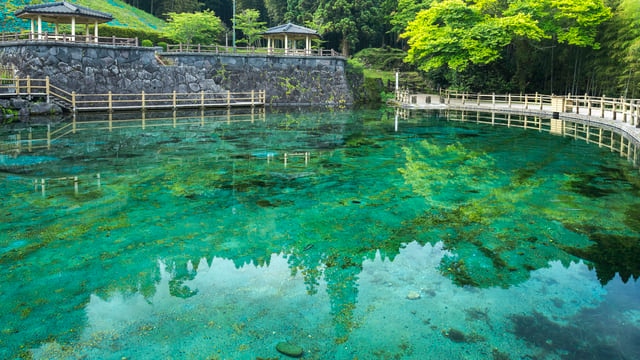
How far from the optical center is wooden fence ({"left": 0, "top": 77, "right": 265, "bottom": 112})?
93.1 feet

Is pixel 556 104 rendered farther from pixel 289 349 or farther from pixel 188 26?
pixel 188 26

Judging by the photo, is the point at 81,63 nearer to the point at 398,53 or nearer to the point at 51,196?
the point at 51,196

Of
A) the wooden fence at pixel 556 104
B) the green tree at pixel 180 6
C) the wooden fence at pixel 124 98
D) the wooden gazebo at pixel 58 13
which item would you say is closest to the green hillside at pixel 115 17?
the green tree at pixel 180 6

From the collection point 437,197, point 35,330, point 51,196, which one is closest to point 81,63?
point 51,196

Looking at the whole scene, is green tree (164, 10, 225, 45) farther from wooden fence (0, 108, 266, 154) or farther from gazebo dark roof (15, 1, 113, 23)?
wooden fence (0, 108, 266, 154)

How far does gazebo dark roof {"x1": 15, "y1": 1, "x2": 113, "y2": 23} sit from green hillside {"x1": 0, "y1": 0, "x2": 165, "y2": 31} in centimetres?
1195

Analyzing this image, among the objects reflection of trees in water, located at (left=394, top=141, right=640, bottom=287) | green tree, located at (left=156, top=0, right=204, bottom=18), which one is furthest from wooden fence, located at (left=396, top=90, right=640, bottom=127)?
green tree, located at (left=156, top=0, right=204, bottom=18)

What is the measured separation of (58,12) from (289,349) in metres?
32.2

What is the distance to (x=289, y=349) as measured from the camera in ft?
15.9

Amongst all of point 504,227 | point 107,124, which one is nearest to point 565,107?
point 504,227

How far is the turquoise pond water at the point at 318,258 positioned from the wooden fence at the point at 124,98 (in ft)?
52.0

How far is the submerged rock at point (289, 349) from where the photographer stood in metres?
4.77

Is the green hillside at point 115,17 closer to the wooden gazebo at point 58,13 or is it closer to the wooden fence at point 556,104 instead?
the wooden gazebo at point 58,13

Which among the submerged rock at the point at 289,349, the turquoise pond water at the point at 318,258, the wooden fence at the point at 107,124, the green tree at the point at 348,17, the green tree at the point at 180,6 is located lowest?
the submerged rock at the point at 289,349
